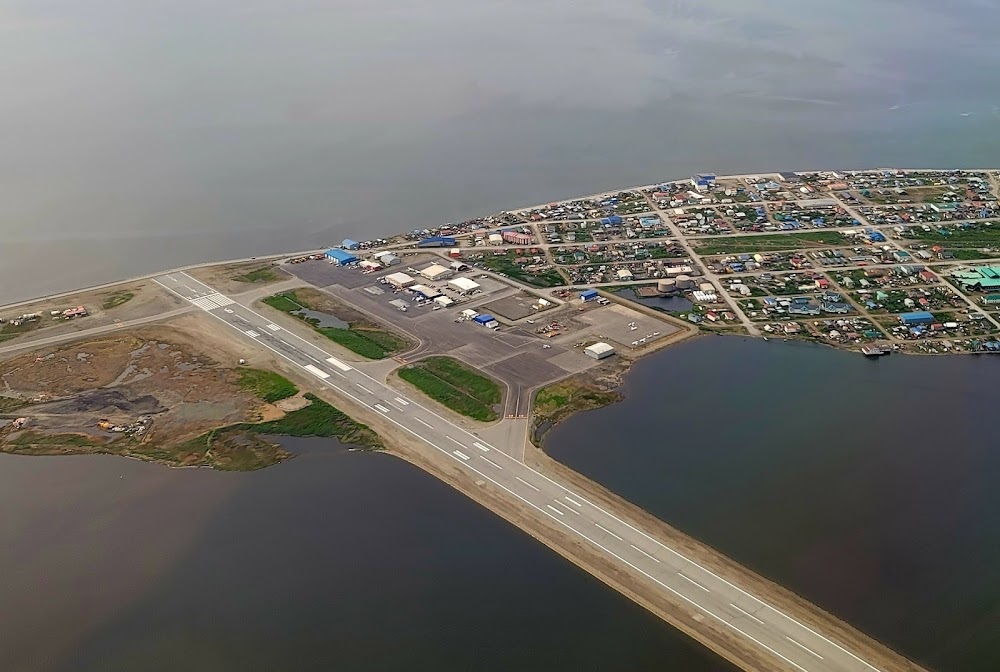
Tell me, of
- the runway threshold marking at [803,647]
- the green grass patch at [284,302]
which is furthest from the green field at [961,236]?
the green grass patch at [284,302]

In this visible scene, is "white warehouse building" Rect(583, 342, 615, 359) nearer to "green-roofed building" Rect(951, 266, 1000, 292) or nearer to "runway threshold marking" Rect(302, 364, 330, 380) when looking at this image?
"runway threshold marking" Rect(302, 364, 330, 380)

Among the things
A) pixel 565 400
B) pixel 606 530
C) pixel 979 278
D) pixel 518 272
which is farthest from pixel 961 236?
pixel 606 530

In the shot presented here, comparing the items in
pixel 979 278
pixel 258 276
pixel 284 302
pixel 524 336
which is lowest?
pixel 524 336

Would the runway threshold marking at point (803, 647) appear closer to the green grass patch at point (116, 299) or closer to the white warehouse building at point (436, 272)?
the white warehouse building at point (436, 272)

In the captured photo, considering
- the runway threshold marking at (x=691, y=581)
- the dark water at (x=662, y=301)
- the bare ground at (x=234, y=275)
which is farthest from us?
the bare ground at (x=234, y=275)

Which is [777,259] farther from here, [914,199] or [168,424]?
[168,424]

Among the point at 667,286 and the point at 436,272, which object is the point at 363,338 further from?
the point at 667,286
